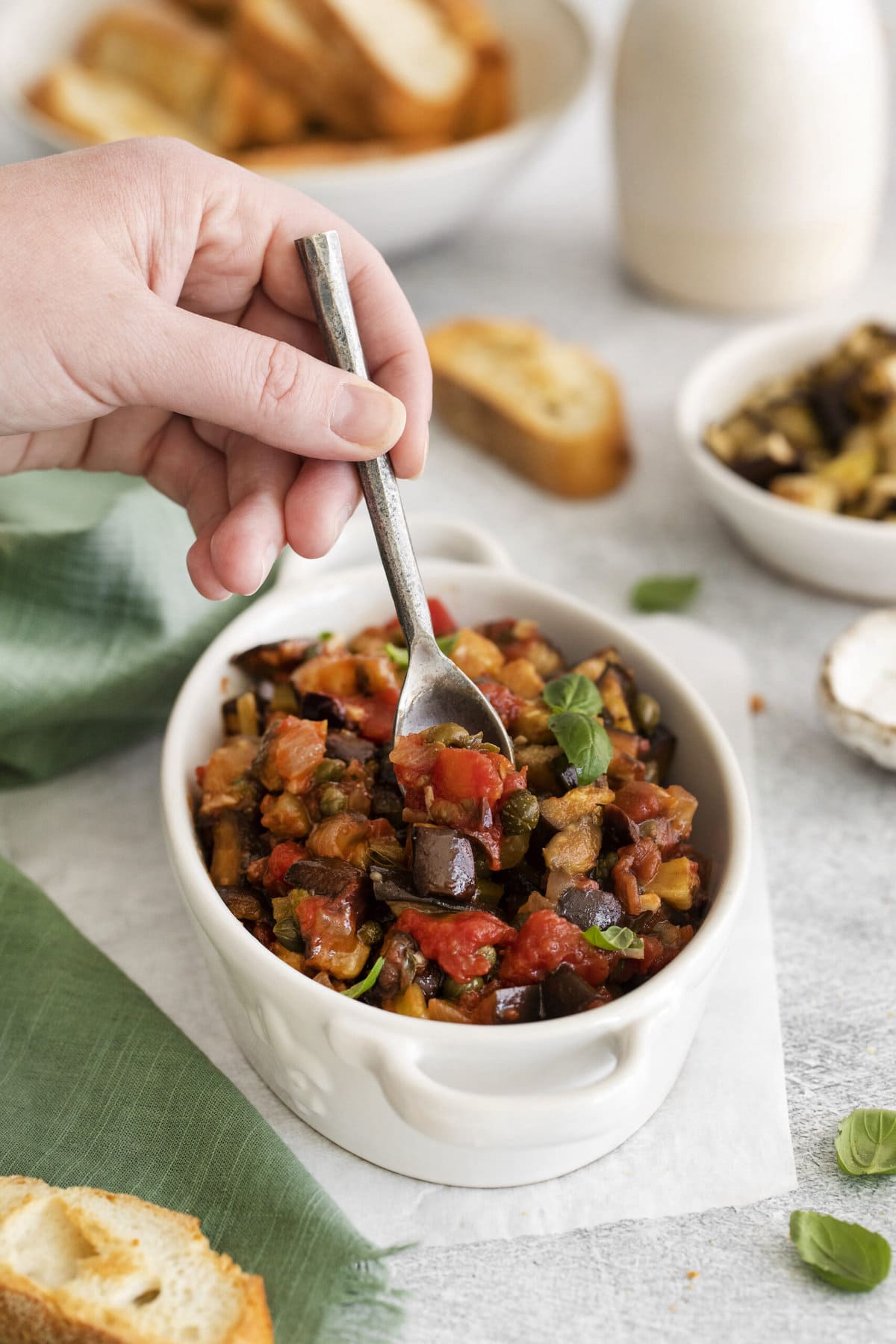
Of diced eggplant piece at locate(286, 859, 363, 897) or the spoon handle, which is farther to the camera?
the spoon handle

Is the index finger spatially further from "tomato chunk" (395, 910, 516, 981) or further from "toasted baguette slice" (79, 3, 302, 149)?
"toasted baguette slice" (79, 3, 302, 149)

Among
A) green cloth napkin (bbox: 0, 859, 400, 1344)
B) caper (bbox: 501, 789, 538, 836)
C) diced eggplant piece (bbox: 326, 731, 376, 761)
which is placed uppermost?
caper (bbox: 501, 789, 538, 836)

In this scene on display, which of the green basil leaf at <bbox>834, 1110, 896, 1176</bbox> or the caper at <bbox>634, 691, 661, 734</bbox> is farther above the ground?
the caper at <bbox>634, 691, 661, 734</bbox>

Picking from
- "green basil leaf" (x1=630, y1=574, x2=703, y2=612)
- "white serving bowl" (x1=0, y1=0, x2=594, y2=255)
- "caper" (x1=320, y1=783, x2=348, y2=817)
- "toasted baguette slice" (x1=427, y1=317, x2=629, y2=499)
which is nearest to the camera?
"caper" (x1=320, y1=783, x2=348, y2=817)

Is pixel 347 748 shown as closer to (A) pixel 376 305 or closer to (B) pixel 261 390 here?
(B) pixel 261 390

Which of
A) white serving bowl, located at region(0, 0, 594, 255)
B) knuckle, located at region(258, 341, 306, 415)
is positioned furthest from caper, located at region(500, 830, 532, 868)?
white serving bowl, located at region(0, 0, 594, 255)

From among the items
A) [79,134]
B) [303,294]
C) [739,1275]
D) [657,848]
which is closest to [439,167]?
[79,134]
